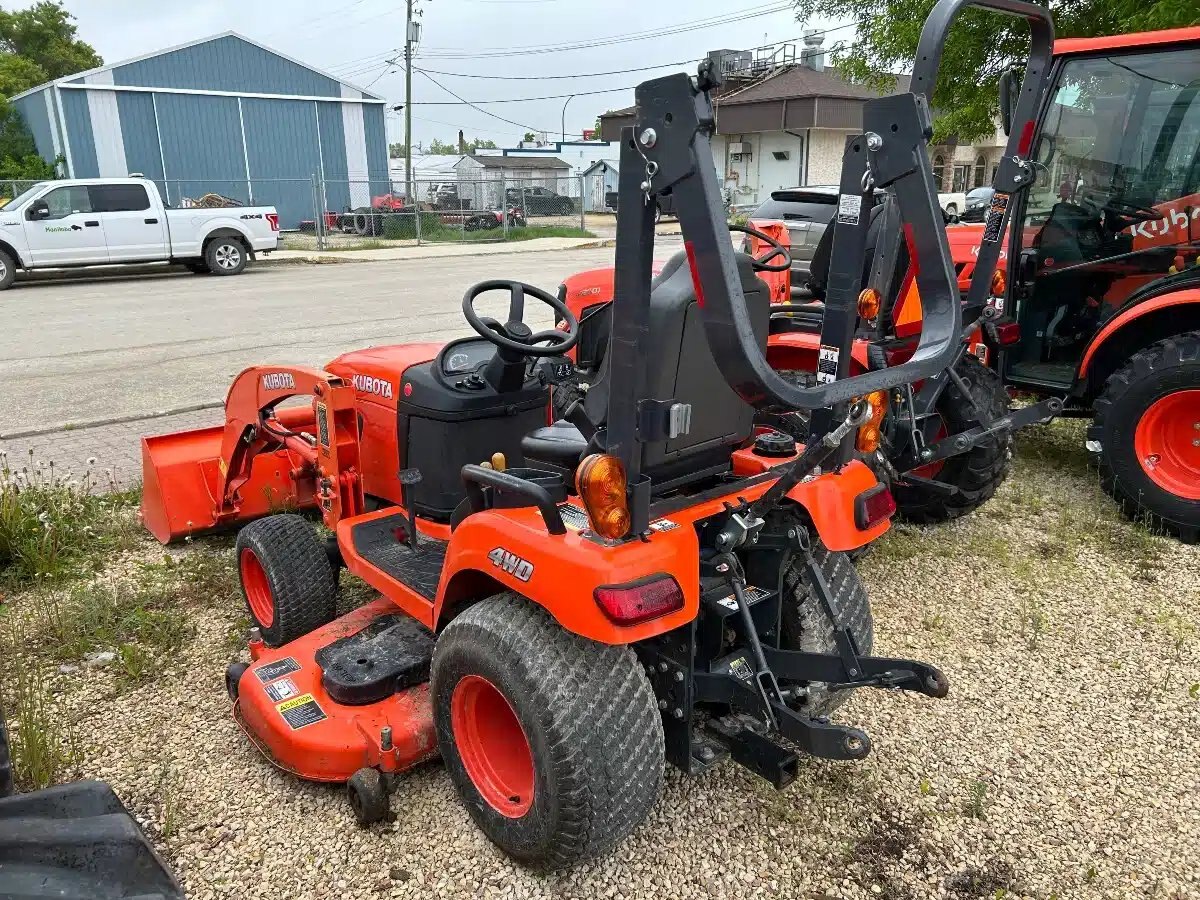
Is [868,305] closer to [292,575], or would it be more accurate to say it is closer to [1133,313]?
[292,575]

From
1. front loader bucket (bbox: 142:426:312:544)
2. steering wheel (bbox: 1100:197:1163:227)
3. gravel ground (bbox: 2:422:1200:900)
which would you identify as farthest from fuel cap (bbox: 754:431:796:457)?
steering wheel (bbox: 1100:197:1163:227)

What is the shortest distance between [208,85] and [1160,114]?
94.5 feet

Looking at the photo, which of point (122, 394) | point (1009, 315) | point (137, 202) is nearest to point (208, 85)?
point (137, 202)

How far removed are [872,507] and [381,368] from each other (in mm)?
2003

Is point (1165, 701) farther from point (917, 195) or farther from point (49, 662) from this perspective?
point (49, 662)

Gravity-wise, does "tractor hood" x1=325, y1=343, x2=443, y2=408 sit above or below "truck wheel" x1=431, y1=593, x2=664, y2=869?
above

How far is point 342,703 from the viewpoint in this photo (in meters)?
2.95

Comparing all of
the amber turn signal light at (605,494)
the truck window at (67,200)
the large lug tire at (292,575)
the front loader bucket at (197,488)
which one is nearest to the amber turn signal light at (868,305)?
the amber turn signal light at (605,494)

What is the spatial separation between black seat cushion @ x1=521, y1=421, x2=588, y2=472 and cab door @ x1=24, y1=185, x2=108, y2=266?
16.2 metres

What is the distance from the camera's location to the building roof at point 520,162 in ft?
144

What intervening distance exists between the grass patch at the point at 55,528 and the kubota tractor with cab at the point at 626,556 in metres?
1.55

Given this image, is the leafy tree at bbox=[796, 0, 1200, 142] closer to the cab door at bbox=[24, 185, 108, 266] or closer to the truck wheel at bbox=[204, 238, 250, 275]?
the truck wheel at bbox=[204, 238, 250, 275]

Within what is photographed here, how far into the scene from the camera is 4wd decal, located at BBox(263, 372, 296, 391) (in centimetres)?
396

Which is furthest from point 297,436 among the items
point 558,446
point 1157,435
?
point 1157,435
